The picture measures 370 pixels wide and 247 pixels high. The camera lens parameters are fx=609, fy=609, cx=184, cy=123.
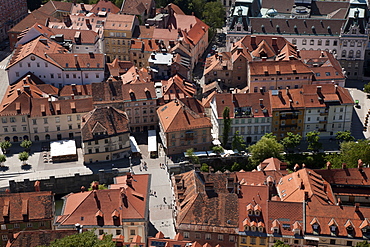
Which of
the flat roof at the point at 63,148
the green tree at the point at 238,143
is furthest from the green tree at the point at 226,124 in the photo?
the flat roof at the point at 63,148

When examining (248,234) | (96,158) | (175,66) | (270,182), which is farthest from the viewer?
(175,66)

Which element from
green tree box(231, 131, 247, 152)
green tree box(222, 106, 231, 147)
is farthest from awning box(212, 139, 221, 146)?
green tree box(231, 131, 247, 152)

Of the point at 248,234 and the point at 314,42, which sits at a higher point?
the point at 314,42

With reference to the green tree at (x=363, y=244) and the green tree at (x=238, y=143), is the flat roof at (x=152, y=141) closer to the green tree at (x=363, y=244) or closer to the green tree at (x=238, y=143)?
the green tree at (x=238, y=143)

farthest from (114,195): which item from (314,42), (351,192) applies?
(314,42)

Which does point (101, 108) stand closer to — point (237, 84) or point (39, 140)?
point (39, 140)

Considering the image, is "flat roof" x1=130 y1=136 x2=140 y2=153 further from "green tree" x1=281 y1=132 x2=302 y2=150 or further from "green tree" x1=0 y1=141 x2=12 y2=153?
"green tree" x1=281 y1=132 x2=302 y2=150

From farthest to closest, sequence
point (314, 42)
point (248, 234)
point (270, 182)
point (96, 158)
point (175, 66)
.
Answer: point (314, 42), point (175, 66), point (96, 158), point (270, 182), point (248, 234)

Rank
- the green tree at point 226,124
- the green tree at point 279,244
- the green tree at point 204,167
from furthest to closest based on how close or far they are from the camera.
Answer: the green tree at point 226,124 → the green tree at point 204,167 → the green tree at point 279,244
